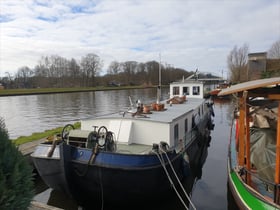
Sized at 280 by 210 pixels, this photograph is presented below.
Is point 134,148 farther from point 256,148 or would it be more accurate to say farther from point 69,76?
point 69,76

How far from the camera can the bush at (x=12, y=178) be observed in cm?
275

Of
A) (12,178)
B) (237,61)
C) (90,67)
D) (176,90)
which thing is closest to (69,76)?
(90,67)

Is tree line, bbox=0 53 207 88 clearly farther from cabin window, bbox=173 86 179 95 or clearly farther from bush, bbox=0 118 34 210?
bush, bbox=0 118 34 210

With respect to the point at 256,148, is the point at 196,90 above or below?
above

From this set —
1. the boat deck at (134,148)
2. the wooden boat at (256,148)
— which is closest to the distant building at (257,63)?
the wooden boat at (256,148)

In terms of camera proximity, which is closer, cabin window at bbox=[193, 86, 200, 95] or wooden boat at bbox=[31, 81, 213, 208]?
wooden boat at bbox=[31, 81, 213, 208]

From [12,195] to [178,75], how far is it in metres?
104

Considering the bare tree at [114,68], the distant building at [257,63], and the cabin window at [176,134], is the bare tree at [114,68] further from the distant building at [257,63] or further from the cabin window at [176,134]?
the cabin window at [176,134]

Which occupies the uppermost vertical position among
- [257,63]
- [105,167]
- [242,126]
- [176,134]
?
[257,63]

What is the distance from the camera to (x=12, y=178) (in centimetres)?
283

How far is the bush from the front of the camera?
9.03ft

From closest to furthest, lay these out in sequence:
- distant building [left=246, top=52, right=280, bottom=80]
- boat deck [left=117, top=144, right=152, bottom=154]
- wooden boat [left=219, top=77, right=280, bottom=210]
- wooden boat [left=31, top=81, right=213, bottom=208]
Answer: wooden boat [left=219, top=77, right=280, bottom=210]
wooden boat [left=31, top=81, right=213, bottom=208]
boat deck [left=117, top=144, right=152, bottom=154]
distant building [left=246, top=52, right=280, bottom=80]

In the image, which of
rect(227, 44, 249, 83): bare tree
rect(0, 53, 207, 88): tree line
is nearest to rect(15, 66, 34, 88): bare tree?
rect(0, 53, 207, 88): tree line

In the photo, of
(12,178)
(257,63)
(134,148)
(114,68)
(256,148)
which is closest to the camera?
(12,178)
